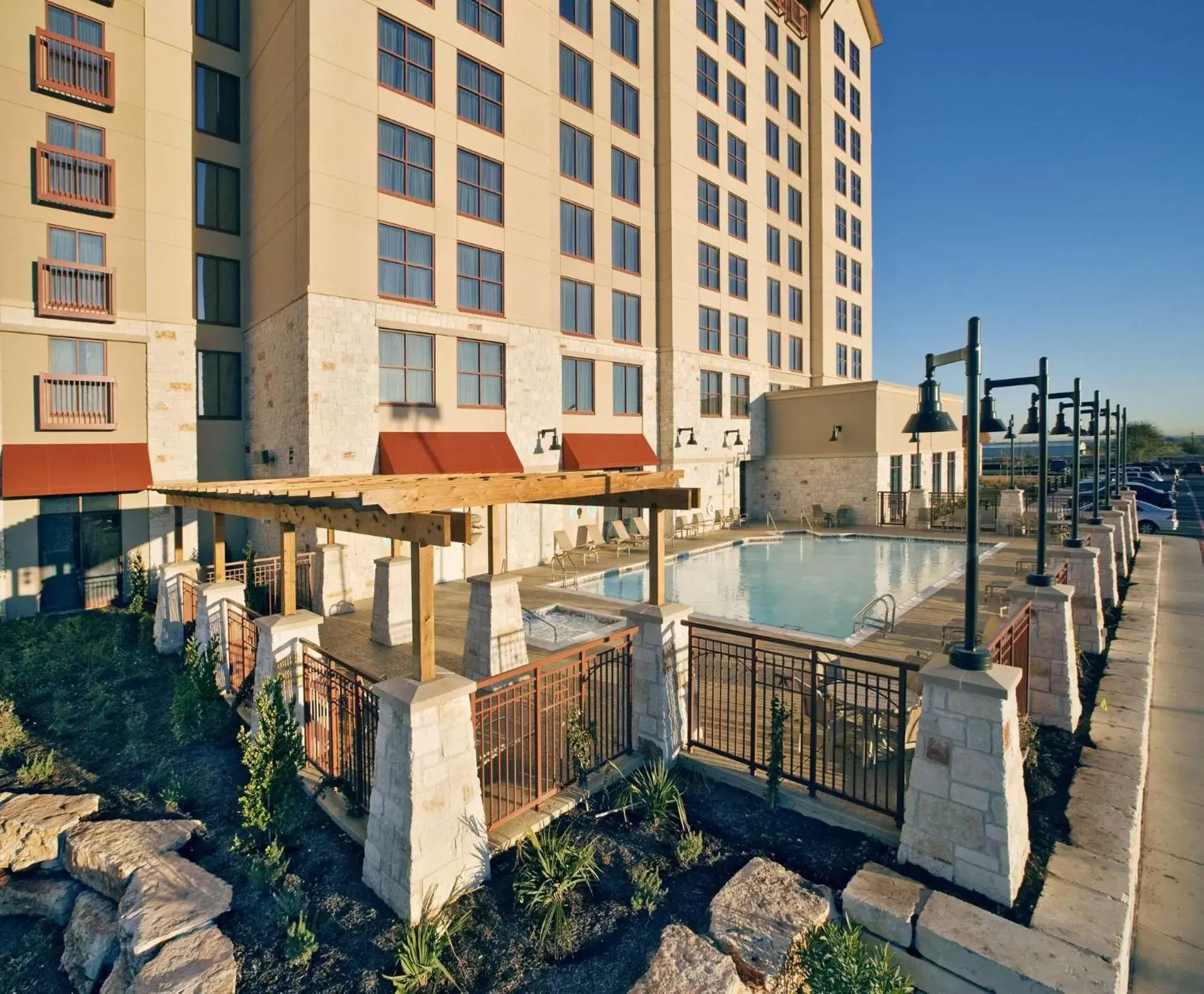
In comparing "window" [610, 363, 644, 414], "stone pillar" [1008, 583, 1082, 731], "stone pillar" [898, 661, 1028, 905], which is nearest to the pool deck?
"stone pillar" [1008, 583, 1082, 731]

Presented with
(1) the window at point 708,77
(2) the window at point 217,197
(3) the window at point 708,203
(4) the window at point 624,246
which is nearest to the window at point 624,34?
(1) the window at point 708,77

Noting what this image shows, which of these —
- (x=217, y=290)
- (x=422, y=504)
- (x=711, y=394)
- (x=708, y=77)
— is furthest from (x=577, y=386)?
(x=422, y=504)

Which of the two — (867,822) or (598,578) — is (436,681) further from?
(598,578)

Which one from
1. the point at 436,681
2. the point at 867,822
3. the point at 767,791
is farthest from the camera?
the point at 767,791

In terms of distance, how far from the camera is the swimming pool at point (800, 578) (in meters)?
15.6

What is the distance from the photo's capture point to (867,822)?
5.89m

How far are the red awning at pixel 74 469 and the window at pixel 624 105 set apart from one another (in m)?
20.4

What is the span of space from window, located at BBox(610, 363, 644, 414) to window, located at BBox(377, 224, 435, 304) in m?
8.76

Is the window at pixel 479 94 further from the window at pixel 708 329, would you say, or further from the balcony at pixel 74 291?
the window at pixel 708 329

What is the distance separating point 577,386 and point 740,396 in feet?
34.9

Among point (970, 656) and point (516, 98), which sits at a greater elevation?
point (516, 98)

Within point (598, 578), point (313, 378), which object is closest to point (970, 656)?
point (598, 578)

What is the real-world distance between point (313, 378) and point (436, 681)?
1238 cm

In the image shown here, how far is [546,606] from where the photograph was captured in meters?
14.8
